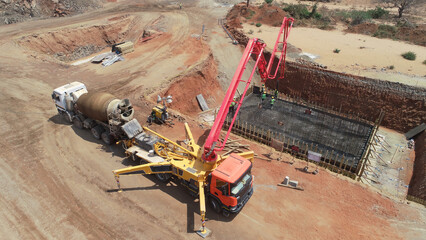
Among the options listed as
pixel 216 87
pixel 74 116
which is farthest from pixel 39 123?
pixel 216 87

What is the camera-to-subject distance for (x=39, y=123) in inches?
823

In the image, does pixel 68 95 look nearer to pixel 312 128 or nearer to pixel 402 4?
pixel 312 128

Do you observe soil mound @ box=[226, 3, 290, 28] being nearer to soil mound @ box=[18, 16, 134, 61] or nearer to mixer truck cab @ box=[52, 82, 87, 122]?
soil mound @ box=[18, 16, 134, 61]

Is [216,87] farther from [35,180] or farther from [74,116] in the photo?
[35,180]

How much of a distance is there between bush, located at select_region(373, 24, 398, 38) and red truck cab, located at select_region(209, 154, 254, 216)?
126 ft

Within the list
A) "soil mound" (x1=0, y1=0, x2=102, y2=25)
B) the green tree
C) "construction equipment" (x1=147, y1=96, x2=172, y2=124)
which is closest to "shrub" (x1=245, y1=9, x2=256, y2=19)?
the green tree

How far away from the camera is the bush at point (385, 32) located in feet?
130

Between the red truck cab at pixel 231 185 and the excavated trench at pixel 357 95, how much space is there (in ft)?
33.0

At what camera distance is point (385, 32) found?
40.4 m

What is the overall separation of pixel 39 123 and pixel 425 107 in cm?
3440

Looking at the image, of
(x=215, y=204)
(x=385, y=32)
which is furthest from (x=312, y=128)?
(x=385, y=32)

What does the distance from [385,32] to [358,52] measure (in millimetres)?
10505

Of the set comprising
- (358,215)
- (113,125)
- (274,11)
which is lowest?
(358,215)

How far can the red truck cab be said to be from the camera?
41.0 ft
